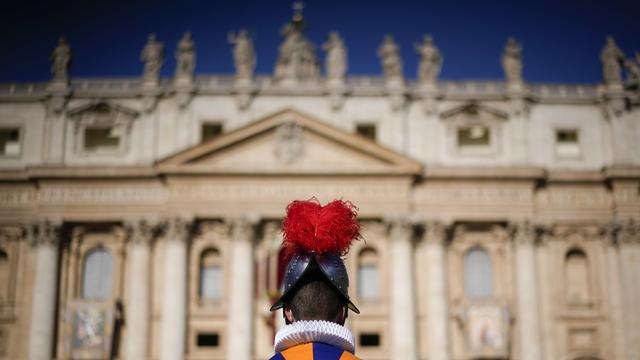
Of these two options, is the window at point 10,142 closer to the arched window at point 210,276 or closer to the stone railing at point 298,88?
the stone railing at point 298,88

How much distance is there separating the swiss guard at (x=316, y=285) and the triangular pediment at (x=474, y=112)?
1257 inches

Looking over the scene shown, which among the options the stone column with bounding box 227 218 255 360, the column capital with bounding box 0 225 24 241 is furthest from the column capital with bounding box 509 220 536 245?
the column capital with bounding box 0 225 24 241

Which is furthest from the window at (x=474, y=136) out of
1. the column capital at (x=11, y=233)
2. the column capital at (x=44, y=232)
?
the column capital at (x=11, y=233)

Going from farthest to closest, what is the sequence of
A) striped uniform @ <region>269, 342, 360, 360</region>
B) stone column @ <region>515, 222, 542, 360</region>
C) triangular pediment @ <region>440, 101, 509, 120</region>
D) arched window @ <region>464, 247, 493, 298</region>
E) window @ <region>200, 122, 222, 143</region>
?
triangular pediment @ <region>440, 101, 509, 120</region> → window @ <region>200, 122, 222, 143</region> → arched window @ <region>464, 247, 493, 298</region> → stone column @ <region>515, 222, 542, 360</region> → striped uniform @ <region>269, 342, 360, 360</region>

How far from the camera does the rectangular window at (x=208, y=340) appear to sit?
33.8 m

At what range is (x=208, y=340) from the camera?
33.8m

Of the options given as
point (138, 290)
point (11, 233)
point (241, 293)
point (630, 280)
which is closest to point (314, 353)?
point (241, 293)

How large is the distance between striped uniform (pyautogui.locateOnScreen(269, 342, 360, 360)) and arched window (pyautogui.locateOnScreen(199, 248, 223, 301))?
30.8 m

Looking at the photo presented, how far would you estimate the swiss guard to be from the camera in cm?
411

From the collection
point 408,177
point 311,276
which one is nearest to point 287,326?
point 311,276

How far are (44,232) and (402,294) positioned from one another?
46.9ft

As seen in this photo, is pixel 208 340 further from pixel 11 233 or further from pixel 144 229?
pixel 11 233

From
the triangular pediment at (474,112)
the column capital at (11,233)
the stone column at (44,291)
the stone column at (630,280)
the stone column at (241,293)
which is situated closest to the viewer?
the stone column at (241,293)

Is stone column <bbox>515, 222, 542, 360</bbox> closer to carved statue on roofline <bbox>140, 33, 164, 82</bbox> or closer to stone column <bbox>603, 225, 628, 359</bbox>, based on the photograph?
stone column <bbox>603, 225, 628, 359</bbox>
